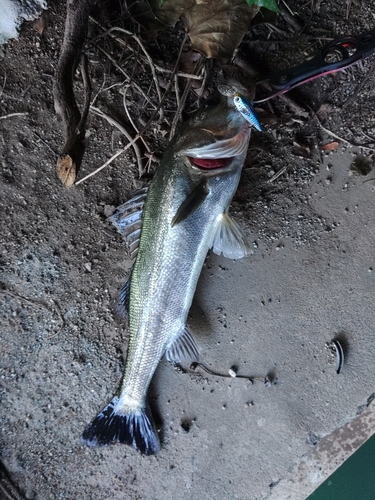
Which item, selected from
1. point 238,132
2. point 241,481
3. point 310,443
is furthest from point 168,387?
point 238,132

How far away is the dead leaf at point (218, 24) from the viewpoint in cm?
159

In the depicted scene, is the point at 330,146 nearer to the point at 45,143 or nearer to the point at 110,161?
the point at 110,161

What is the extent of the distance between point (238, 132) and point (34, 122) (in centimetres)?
90

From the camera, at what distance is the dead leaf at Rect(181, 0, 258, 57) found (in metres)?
1.59

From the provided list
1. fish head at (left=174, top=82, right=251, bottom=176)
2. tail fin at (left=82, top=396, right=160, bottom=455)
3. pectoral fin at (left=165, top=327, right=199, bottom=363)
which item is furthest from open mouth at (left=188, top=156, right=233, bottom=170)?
tail fin at (left=82, top=396, right=160, bottom=455)

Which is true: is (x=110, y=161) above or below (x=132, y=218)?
above

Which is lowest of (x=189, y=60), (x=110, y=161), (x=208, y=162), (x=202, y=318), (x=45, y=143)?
(x=202, y=318)

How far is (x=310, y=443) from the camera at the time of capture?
76.4 inches

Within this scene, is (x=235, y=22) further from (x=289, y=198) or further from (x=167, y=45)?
(x=289, y=198)

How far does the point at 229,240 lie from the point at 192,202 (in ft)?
0.81

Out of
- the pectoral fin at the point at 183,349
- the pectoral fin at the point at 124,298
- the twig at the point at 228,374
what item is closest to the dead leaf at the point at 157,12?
the pectoral fin at the point at 124,298

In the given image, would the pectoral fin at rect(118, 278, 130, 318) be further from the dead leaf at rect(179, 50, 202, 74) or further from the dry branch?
the dead leaf at rect(179, 50, 202, 74)

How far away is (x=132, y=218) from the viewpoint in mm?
1714

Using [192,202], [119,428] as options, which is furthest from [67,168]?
[119,428]
